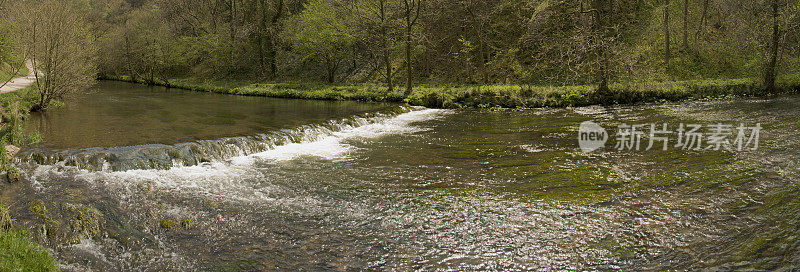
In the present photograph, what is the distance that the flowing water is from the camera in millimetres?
5129

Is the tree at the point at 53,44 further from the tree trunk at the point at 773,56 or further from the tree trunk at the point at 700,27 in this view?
the tree trunk at the point at 700,27

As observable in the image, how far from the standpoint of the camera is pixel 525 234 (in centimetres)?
564

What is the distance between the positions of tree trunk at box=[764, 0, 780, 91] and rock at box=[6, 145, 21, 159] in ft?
84.3

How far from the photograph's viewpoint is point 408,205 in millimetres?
6820

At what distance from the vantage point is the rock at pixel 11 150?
8.80 meters

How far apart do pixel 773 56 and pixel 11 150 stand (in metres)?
26.3

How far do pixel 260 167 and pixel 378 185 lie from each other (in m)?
3.09

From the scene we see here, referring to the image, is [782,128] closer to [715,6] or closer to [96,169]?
[96,169]

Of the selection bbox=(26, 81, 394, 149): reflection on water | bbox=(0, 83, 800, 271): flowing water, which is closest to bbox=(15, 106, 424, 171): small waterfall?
bbox=(0, 83, 800, 271): flowing water

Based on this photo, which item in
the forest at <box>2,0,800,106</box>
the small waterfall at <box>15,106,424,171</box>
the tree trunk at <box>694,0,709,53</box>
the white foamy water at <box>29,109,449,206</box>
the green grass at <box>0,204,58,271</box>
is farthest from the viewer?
the tree trunk at <box>694,0,709,53</box>

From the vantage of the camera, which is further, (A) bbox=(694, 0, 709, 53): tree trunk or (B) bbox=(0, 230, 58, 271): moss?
(A) bbox=(694, 0, 709, 53): tree trunk

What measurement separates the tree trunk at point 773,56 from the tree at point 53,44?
88.8ft

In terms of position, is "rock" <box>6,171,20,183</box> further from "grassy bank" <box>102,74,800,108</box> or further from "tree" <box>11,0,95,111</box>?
"grassy bank" <box>102,74,800,108</box>

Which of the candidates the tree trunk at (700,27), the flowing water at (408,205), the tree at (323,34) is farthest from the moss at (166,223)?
the tree trunk at (700,27)
